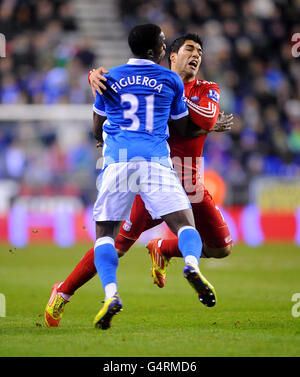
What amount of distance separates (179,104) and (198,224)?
64.3 inches

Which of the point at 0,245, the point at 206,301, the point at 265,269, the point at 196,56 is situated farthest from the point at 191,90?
the point at 0,245

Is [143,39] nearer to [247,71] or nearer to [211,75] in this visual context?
[211,75]

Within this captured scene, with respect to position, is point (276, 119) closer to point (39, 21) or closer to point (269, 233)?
point (269, 233)

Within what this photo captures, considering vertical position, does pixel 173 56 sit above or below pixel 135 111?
above

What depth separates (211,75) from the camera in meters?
20.0

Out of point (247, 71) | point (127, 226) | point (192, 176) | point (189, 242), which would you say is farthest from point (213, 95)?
point (247, 71)

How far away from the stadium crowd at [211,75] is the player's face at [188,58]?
32.4ft

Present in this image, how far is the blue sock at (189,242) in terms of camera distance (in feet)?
17.8

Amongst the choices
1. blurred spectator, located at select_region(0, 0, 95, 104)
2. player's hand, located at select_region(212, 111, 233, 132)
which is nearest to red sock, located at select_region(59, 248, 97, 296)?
player's hand, located at select_region(212, 111, 233, 132)

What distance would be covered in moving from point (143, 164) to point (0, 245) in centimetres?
1087

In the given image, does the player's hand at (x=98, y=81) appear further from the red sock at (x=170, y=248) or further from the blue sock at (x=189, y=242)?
the red sock at (x=170, y=248)

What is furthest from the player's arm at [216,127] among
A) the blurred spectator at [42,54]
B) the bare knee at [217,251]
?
the blurred spectator at [42,54]

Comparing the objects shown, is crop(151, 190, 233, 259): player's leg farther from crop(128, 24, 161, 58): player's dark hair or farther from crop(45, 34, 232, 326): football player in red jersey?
crop(128, 24, 161, 58): player's dark hair

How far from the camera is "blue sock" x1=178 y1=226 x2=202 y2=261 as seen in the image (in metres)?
5.43
